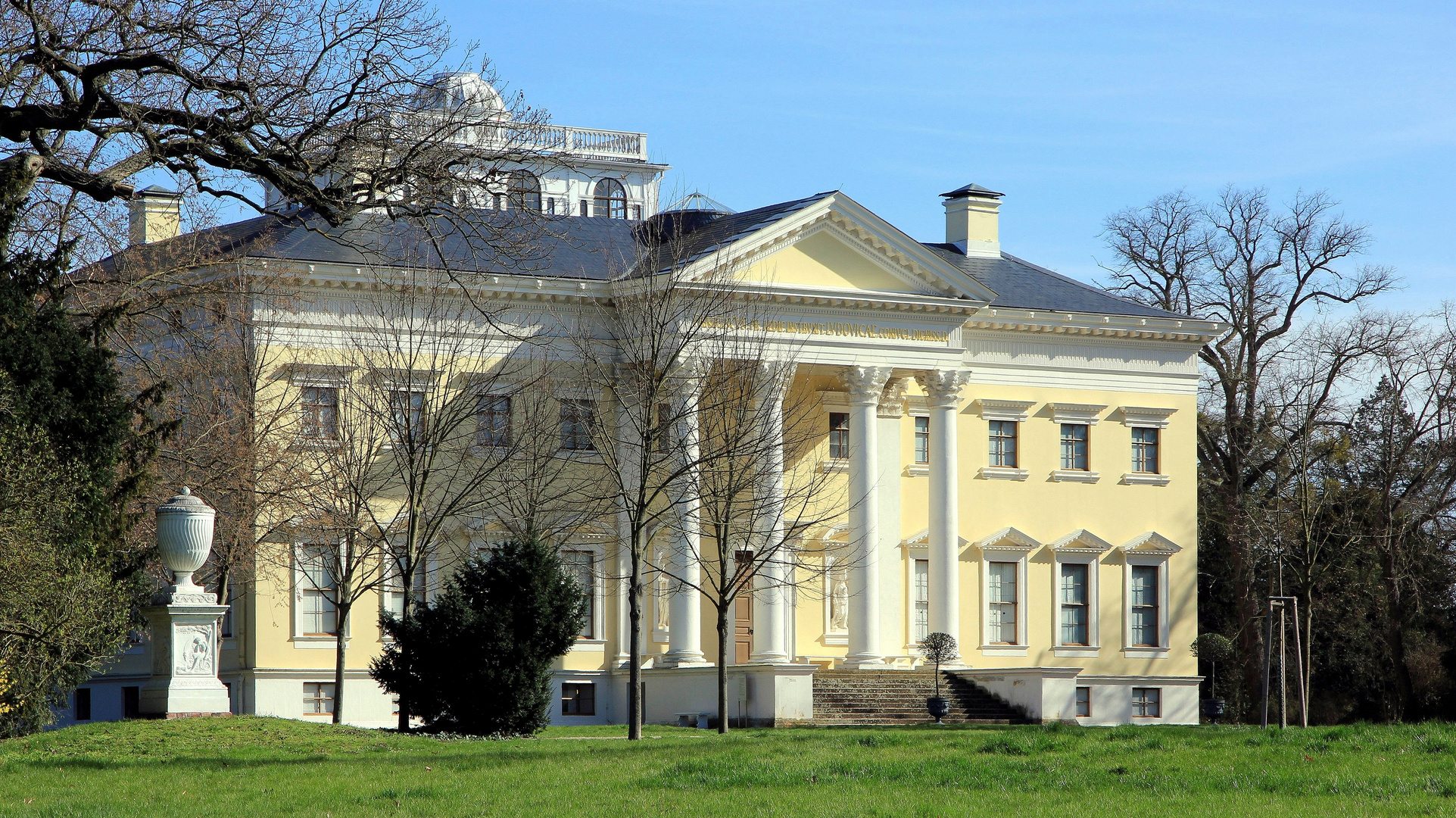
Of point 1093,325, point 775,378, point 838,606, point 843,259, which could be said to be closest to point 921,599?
point 838,606

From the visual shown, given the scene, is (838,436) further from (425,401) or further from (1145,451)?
(425,401)

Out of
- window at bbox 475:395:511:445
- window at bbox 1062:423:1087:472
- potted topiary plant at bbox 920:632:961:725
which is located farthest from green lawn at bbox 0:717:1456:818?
window at bbox 1062:423:1087:472

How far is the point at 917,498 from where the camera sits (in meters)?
41.8

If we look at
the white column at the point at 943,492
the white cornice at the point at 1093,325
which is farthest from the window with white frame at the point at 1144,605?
the white column at the point at 943,492

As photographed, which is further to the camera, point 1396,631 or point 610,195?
point 610,195

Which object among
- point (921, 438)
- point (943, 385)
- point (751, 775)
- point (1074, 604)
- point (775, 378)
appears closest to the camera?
point (751, 775)

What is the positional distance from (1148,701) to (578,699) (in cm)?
1435

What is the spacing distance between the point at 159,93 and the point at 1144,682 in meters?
30.8

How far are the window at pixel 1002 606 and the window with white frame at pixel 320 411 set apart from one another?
16134mm

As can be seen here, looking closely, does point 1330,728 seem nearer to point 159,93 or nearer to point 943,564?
point 159,93

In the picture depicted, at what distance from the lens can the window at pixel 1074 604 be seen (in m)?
43.1

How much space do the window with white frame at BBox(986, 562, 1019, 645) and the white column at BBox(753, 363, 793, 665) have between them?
5.38 meters

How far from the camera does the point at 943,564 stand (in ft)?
130

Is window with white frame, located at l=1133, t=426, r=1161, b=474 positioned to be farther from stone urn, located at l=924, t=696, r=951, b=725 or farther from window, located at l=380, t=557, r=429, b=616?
window, located at l=380, t=557, r=429, b=616
